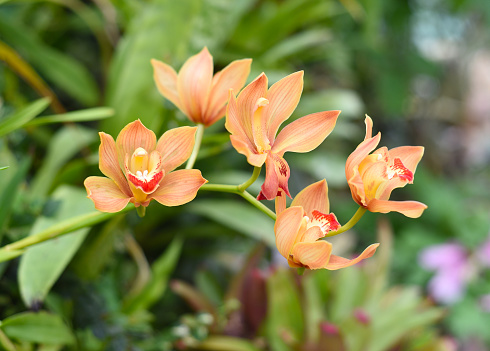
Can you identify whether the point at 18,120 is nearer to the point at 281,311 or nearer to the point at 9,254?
the point at 9,254

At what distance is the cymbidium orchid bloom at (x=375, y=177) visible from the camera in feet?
0.84

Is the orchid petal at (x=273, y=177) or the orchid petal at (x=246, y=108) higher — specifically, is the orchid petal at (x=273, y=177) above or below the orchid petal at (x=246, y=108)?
below

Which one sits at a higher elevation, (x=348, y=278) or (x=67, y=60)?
(x=67, y=60)

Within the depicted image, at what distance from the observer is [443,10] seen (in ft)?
5.18

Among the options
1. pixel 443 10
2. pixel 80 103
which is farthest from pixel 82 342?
pixel 443 10

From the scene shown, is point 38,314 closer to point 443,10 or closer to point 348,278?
point 348,278

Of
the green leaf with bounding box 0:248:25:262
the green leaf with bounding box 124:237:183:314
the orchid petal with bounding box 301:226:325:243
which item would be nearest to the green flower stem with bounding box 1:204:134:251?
Answer: the green leaf with bounding box 0:248:25:262

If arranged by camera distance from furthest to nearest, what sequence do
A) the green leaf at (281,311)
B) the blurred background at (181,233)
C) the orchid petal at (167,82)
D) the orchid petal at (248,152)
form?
the green leaf at (281,311)
the blurred background at (181,233)
the orchid petal at (167,82)
the orchid petal at (248,152)

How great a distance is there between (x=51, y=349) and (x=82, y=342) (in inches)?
1.7

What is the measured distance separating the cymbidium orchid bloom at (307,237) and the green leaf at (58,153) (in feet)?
1.47

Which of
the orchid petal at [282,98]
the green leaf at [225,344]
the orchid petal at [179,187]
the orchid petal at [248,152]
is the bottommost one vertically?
the green leaf at [225,344]

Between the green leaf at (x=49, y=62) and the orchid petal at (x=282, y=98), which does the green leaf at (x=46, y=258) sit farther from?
the green leaf at (x=49, y=62)

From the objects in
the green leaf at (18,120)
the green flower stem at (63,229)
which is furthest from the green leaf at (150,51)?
the green flower stem at (63,229)

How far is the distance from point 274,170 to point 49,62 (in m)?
0.63
